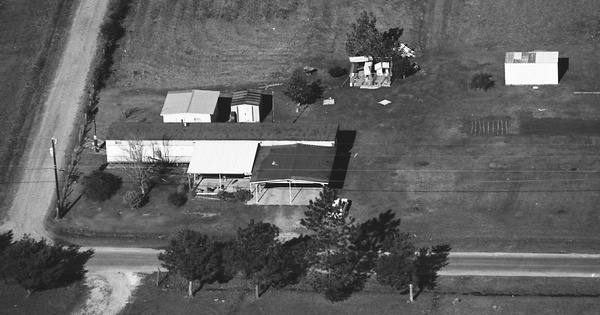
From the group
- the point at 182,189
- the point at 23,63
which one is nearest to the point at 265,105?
the point at 182,189

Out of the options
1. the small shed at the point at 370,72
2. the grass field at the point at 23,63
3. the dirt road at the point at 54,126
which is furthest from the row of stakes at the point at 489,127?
the grass field at the point at 23,63

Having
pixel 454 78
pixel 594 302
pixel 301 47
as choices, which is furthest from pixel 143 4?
pixel 594 302

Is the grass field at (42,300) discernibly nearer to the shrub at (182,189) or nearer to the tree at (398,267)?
the shrub at (182,189)

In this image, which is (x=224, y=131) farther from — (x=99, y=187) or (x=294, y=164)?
(x=99, y=187)

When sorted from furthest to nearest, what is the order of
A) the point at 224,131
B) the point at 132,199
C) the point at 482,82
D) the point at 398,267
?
the point at 482,82, the point at 224,131, the point at 132,199, the point at 398,267

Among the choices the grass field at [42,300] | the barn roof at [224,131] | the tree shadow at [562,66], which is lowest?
the grass field at [42,300]

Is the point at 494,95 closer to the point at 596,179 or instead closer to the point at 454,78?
the point at 454,78
